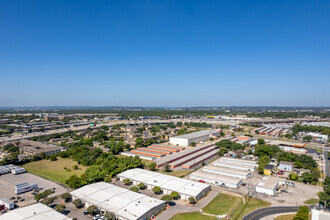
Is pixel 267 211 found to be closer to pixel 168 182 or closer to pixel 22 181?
pixel 168 182

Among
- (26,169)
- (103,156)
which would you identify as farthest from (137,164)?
(26,169)

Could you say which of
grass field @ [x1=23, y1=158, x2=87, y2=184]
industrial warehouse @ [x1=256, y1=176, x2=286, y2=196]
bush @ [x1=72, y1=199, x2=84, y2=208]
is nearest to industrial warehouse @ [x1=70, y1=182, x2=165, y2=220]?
bush @ [x1=72, y1=199, x2=84, y2=208]

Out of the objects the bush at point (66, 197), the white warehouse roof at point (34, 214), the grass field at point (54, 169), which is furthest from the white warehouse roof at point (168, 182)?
the white warehouse roof at point (34, 214)

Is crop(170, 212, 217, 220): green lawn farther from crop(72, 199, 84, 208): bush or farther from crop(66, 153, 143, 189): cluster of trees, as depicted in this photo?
crop(66, 153, 143, 189): cluster of trees

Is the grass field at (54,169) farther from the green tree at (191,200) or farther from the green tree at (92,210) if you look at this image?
the green tree at (191,200)

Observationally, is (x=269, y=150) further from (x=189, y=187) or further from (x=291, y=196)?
(x=189, y=187)

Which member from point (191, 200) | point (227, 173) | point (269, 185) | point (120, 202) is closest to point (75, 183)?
point (120, 202)
